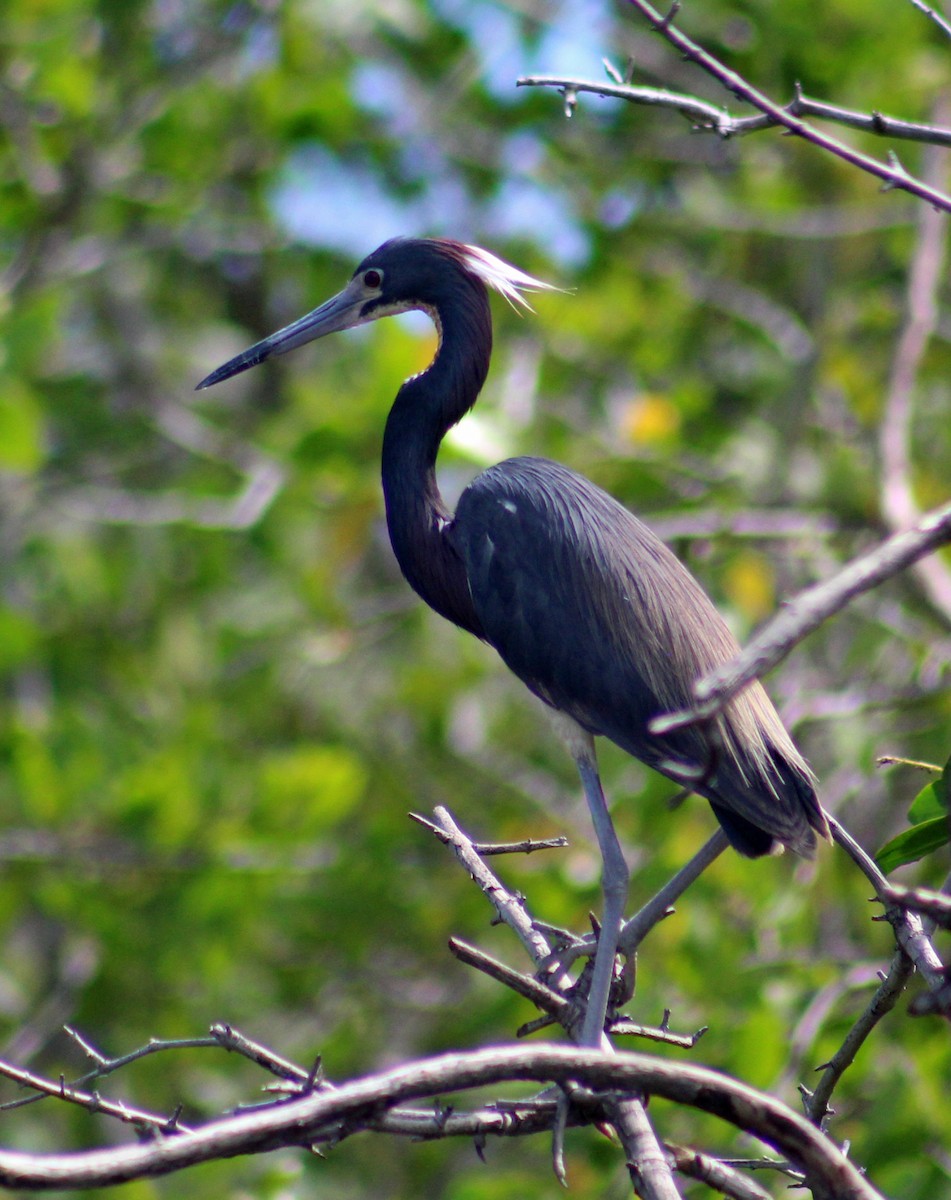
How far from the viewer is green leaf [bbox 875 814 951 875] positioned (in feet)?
6.89

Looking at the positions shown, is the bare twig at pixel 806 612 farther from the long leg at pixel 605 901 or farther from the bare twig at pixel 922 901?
the long leg at pixel 605 901

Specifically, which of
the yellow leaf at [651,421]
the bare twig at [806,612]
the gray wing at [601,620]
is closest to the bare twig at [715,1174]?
the gray wing at [601,620]

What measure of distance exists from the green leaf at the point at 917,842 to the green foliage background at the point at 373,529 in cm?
214

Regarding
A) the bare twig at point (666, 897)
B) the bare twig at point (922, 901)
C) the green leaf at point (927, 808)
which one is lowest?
the bare twig at point (666, 897)

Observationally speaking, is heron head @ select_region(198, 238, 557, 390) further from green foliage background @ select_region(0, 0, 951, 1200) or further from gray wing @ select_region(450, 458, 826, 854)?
green foliage background @ select_region(0, 0, 951, 1200)

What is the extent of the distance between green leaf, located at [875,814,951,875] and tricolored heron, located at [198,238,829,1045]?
704mm

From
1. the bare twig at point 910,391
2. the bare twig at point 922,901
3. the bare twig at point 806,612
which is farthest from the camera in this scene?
the bare twig at point 910,391

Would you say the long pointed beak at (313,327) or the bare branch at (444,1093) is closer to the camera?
the bare branch at (444,1093)

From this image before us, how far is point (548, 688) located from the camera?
3.34m

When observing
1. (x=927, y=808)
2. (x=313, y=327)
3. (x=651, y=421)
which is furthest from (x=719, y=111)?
(x=651, y=421)

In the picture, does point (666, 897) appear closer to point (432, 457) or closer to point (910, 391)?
point (432, 457)

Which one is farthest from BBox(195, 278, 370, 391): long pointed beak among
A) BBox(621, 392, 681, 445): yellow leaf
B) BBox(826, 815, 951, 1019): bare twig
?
BBox(621, 392, 681, 445): yellow leaf

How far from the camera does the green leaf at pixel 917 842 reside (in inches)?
82.7

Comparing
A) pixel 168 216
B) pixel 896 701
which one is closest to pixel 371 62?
pixel 168 216
